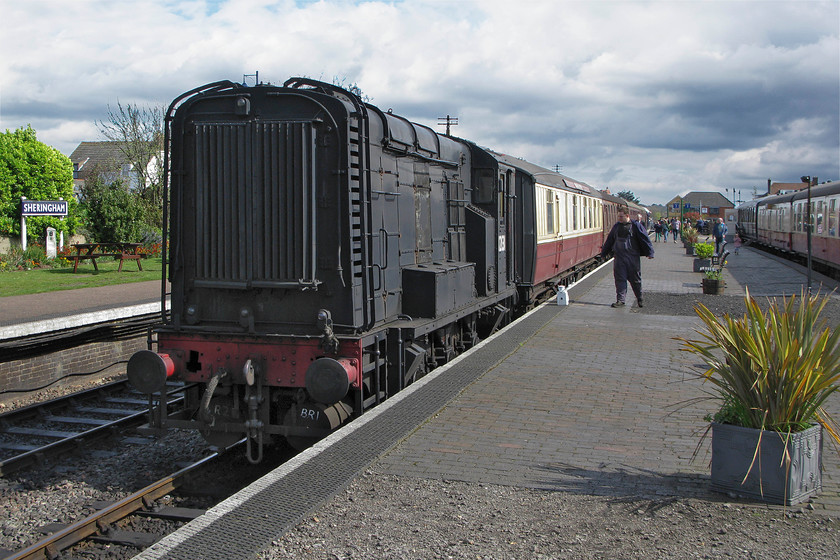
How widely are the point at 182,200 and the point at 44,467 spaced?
124 inches

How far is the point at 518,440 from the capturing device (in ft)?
20.3

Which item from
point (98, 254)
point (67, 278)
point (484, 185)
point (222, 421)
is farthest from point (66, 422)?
point (98, 254)

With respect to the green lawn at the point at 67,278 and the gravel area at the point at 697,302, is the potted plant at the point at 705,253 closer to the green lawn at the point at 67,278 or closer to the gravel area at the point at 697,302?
the gravel area at the point at 697,302

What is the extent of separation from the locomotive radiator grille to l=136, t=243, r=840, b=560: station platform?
1.78 m

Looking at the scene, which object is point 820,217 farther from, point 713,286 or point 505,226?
point 505,226

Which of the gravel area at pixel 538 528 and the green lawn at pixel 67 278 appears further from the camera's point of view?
the green lawn at pixel 67 278

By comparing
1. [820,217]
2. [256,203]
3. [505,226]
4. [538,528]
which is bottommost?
[538,528]

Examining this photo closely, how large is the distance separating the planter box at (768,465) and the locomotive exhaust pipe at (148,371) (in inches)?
193

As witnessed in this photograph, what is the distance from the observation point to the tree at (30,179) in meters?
33.5

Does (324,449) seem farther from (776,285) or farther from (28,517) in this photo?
(776,285)

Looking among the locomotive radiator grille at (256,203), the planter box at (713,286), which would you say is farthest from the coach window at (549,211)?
the locomotive radiator grille at (256,203)

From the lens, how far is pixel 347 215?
7.07 metres

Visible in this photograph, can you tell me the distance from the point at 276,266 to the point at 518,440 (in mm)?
2931

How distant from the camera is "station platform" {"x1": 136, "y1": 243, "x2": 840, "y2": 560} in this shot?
4703mm
